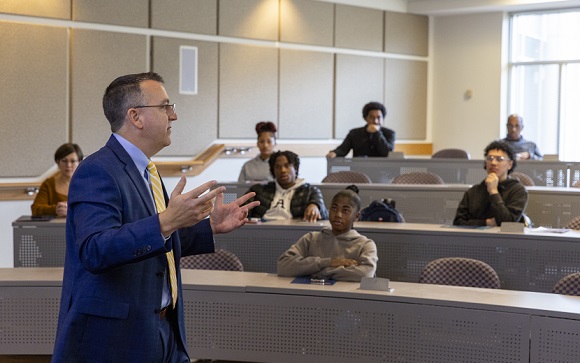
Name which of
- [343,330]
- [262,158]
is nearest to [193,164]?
[262,158]

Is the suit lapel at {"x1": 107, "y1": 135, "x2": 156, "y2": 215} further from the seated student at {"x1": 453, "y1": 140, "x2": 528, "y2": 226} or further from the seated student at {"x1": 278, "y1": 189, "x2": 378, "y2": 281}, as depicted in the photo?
the seated student at {"x1": 453, "y1": 140, "x2": 528, "y2": 226}

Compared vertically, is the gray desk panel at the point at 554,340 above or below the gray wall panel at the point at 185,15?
below

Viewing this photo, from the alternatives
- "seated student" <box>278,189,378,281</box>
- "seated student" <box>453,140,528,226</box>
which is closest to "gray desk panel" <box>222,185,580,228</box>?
"seated student" <box>453,140,528,226</box>

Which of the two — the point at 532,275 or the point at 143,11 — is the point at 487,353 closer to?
the point at 532,275

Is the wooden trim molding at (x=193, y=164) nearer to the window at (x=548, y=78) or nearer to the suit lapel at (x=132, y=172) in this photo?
the window at (x=548, y=78)

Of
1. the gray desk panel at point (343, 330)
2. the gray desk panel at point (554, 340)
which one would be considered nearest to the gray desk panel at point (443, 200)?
the gray desk panel at point (343, 330)

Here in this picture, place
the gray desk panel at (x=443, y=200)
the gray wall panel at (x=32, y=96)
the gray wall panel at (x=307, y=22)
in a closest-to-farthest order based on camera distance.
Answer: the gray desk panel at (x=443, y=200) < the gray wall panel at (x=32, y=96) < the gray wall panel at (x=307, y=22)

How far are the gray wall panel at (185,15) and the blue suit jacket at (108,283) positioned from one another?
861 cm

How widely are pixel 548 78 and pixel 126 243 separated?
496 inches

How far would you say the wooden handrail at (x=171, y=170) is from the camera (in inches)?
365

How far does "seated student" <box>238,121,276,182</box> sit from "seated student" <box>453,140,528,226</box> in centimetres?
250

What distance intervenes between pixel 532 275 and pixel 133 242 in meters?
3.80

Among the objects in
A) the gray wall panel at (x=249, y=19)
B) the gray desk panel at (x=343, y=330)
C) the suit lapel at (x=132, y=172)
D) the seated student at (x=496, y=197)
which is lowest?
the gray desk panel at (x=343, y=330)

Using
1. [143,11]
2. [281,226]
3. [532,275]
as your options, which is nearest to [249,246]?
[281,226]
